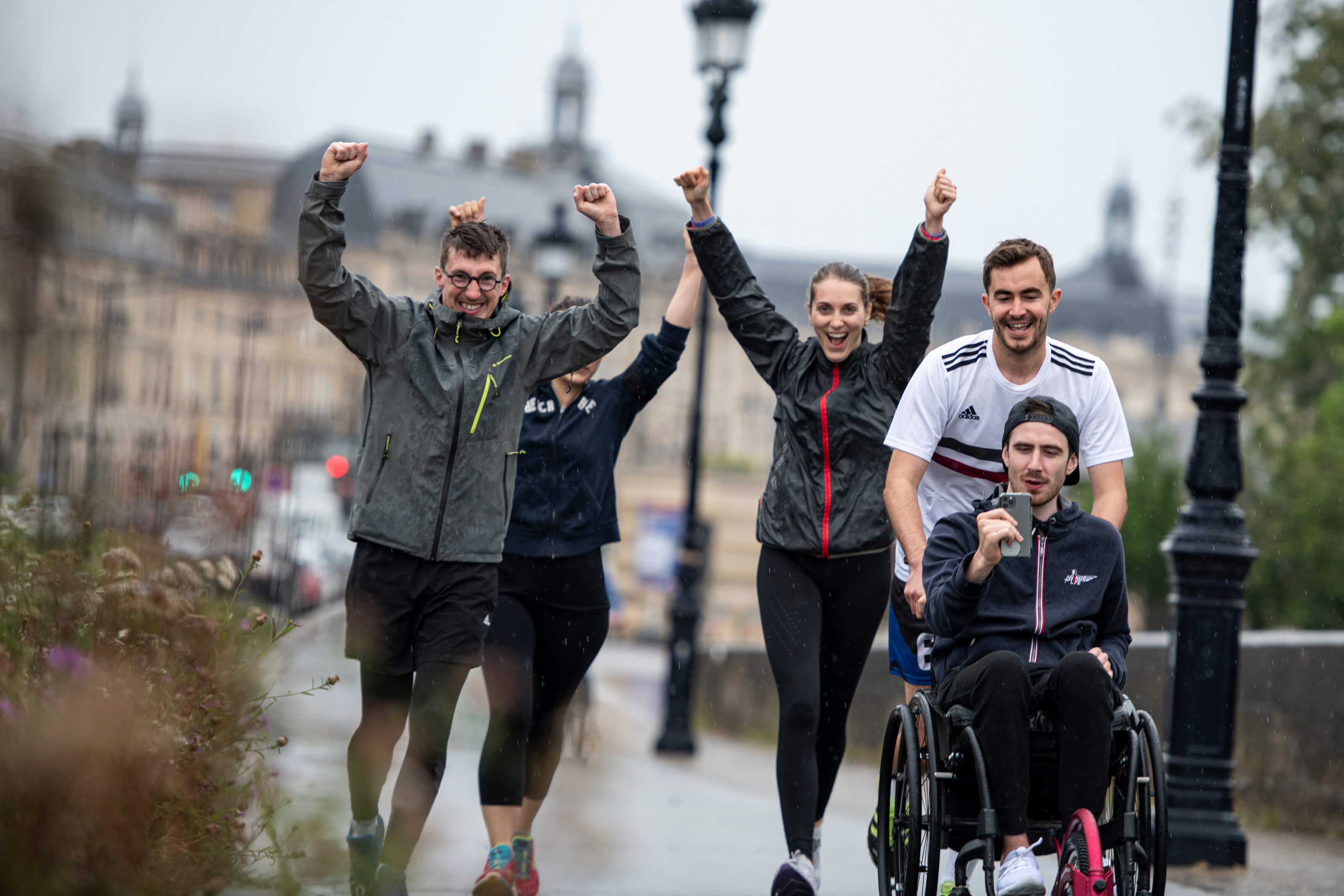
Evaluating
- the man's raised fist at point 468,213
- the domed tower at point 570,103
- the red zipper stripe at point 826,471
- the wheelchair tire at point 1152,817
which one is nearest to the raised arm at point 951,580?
the wheelchair tire at point 1152,817

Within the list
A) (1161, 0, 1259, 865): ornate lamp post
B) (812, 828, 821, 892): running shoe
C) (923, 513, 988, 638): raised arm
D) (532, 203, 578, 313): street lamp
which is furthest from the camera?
(532, 203, 578, 313): street lamp

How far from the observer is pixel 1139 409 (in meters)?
101

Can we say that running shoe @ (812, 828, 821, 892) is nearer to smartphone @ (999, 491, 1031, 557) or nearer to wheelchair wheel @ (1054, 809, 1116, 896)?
wheelchair wheel @ (1054, 809, 1116, 896)

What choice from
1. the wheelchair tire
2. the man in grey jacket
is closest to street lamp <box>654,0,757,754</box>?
the man in grey jacket

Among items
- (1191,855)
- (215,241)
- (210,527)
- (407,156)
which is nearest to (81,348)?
(210,527)

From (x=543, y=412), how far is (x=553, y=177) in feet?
270

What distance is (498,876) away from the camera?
4785mm

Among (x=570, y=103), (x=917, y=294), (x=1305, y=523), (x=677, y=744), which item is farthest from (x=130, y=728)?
(x=570, y=103)

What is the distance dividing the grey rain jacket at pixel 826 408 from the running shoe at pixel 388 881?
5.93 feet

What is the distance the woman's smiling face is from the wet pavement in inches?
62.0

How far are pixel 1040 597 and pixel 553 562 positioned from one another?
1744 mm

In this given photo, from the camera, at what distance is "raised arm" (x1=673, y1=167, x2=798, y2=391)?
205 inches

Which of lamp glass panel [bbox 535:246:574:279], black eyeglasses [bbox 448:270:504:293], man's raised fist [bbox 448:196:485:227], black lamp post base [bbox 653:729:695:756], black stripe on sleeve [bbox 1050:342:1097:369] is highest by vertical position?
lamp glass panel [bbox 535:246:574:279]

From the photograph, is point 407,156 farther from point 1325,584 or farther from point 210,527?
point 210,527
